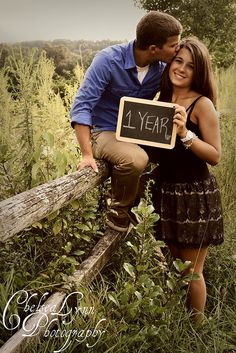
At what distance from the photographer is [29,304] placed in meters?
2.37

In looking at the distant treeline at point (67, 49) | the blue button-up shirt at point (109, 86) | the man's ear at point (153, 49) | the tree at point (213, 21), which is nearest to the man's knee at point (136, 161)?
the blue button-up shirt at point (109, 86)

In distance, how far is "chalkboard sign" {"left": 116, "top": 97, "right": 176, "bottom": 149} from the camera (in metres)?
2.52

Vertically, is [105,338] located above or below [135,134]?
below

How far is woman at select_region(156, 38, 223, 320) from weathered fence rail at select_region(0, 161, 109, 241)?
1.67ft

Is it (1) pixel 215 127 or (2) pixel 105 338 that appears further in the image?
(1) pixel 215 127

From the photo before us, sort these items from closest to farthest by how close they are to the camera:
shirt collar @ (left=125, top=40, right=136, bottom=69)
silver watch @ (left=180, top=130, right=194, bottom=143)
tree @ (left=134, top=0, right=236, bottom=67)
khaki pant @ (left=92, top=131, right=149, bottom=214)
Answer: silver watch @ (left=180, top=130, right=194, bottom=143) → khaki pant @ (left=92, top=131, right=149, bottom=214) → shirt collar @ (left=125, top=40, right=136, bottom=69) → tree @ (left=134, top=0, right=236, bottom=67)

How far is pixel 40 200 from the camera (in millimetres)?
1996

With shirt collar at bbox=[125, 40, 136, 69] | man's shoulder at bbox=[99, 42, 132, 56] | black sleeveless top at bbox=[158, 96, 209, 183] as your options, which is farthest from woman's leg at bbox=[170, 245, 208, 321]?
man's shoulder at bbox=[99, 42, 132, 56]

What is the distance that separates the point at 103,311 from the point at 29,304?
0.42 m

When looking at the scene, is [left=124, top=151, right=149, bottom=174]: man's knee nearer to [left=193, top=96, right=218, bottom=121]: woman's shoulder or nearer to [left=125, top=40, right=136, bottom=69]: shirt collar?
[left=193, top=96, right=218, bottom=121]: woman's shoulder

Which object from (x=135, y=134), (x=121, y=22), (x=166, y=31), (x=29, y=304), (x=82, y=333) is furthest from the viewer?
(x=121, y=22)

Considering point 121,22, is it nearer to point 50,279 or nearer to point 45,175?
point 45,175

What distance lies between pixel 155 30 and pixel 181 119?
828mm

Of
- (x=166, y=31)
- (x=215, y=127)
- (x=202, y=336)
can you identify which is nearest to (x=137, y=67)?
(x=166, y=31)
